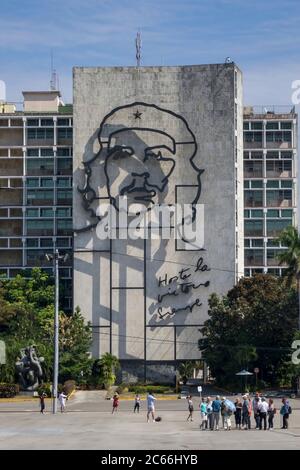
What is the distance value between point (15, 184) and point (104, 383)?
3620 centimetres

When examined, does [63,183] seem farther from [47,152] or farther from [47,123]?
[47,123]

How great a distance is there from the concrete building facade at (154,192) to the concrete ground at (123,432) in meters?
35.3

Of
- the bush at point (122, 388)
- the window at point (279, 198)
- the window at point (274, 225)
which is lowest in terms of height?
the bush at point (122, 388)

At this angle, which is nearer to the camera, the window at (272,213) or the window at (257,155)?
the window at (272,213)

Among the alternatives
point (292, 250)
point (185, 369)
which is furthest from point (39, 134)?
point (292, 250)

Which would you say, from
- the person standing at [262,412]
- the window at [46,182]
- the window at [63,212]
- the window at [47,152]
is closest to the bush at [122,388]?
the window at [63,212]

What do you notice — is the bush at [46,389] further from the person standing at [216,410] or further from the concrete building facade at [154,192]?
the person standing at [216,410]

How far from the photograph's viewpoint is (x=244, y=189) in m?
129

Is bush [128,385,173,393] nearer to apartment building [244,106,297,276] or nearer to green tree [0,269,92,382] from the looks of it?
→ green tree [0,269,92,382]

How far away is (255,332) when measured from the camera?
96.2 m

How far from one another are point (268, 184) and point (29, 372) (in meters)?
46.9
